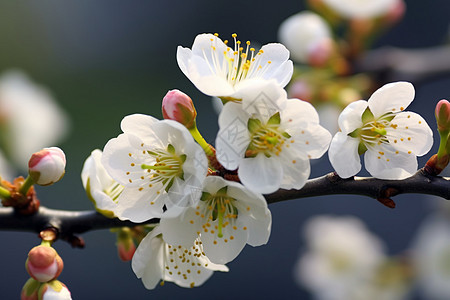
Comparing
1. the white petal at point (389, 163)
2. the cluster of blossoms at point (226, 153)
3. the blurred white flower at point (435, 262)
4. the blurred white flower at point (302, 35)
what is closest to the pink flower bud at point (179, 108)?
the cluster of blossoms at point (226, 153)

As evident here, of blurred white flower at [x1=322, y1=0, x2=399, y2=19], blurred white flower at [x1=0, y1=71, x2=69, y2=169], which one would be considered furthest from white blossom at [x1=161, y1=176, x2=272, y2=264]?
blurred white flower at [x1=0, y1=71, x2=69, y2=169]

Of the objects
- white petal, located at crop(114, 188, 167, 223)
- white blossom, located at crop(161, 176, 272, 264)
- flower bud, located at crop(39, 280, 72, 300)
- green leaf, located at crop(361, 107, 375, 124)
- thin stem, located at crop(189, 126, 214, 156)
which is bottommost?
flower bud, located at crop(39, 280, 72, 300)

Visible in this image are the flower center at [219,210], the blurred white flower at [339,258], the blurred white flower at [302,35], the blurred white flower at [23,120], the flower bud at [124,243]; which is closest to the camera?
the flower center at [219,210]

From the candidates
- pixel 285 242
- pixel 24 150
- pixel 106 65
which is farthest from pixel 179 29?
pixel 24 150

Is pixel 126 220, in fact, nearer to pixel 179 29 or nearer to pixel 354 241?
pixel 354 241

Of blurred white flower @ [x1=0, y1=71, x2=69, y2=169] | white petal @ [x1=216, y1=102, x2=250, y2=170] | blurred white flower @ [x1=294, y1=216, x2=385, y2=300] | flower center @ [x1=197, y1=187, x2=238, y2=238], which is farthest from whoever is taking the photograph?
blurred white flower @ [x1=294, y1=216, x2=385, y2=300]

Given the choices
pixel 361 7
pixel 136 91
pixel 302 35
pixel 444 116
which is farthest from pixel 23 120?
pixel 136 91

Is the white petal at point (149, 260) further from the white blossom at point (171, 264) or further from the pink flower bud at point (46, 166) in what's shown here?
the pink flower bud at point (46, 166)

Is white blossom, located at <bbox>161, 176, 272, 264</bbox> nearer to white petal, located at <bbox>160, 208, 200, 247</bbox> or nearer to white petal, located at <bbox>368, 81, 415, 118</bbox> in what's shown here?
white petal, located at <bbox>160, 208, 200, 247</bbox>
